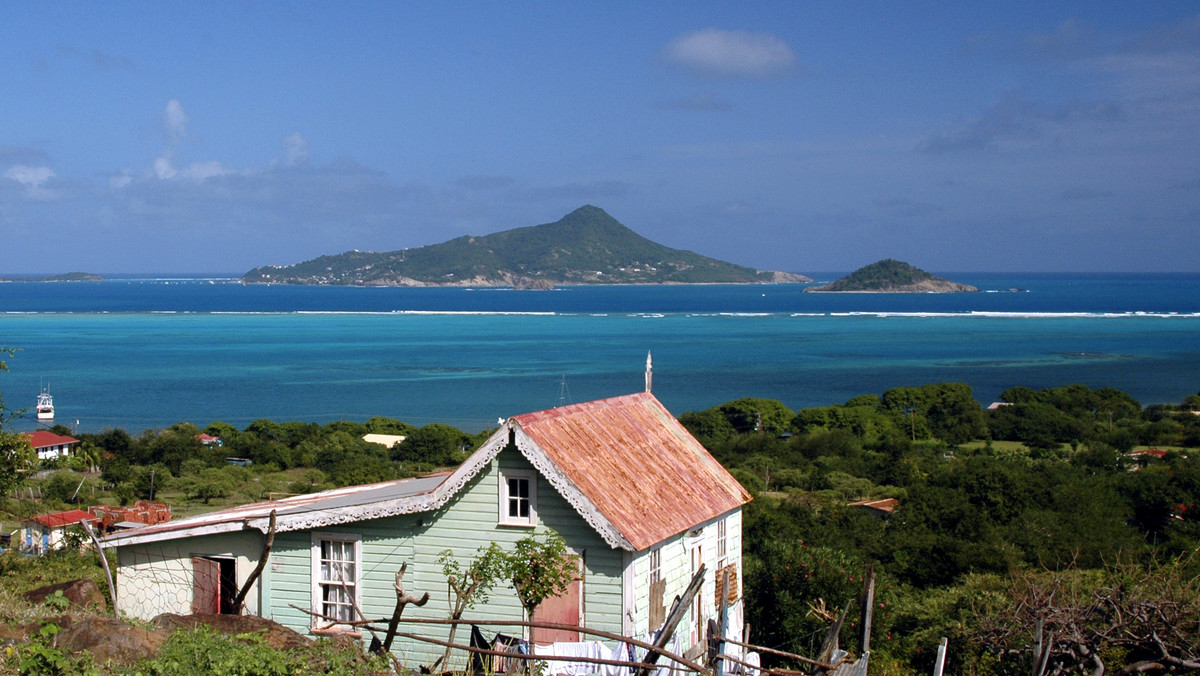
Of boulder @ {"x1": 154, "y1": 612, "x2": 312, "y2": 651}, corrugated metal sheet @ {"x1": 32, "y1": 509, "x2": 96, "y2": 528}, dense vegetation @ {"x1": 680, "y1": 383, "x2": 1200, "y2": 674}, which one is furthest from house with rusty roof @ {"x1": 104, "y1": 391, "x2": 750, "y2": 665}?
corrugated metal sheet @ {"x1": 32, "y1": 509, "x2": 96, "y2": 528}

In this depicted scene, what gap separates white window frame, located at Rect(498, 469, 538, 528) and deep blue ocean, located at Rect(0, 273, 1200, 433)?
52989mm

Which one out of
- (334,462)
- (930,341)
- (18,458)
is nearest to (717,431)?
(334,462)

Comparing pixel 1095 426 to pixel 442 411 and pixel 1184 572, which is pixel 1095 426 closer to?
pixel 442 411

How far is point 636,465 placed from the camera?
45.5 feet

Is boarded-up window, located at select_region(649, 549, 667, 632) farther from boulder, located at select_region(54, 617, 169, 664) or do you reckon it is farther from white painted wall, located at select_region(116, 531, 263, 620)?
boulder, located at select_region(54, 617, 169, 664)

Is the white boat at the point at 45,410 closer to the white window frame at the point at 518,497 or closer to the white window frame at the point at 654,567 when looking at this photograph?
the white window frame at the point at 518,497

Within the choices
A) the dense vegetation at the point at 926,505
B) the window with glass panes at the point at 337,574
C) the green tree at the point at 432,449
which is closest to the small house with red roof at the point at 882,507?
the dense vegetation at the point at 926,505

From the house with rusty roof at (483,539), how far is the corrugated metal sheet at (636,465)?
0.03 meters

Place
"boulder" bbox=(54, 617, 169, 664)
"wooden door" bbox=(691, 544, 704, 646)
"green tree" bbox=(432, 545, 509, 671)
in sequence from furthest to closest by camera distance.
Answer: "wooden door" bbox=(691, 544, 704, 646)
"green tree" bbox=(432, 545, 509, 671)
"boulder" bbox=(54, 617, 169, 664)

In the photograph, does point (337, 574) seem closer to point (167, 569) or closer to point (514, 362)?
point (167, 569)

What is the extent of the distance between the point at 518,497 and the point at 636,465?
70.1 inches

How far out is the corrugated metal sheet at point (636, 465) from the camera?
12508 mm

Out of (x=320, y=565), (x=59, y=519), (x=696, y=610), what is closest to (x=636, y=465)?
(x=696, y=610)

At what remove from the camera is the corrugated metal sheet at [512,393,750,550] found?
12508mm
